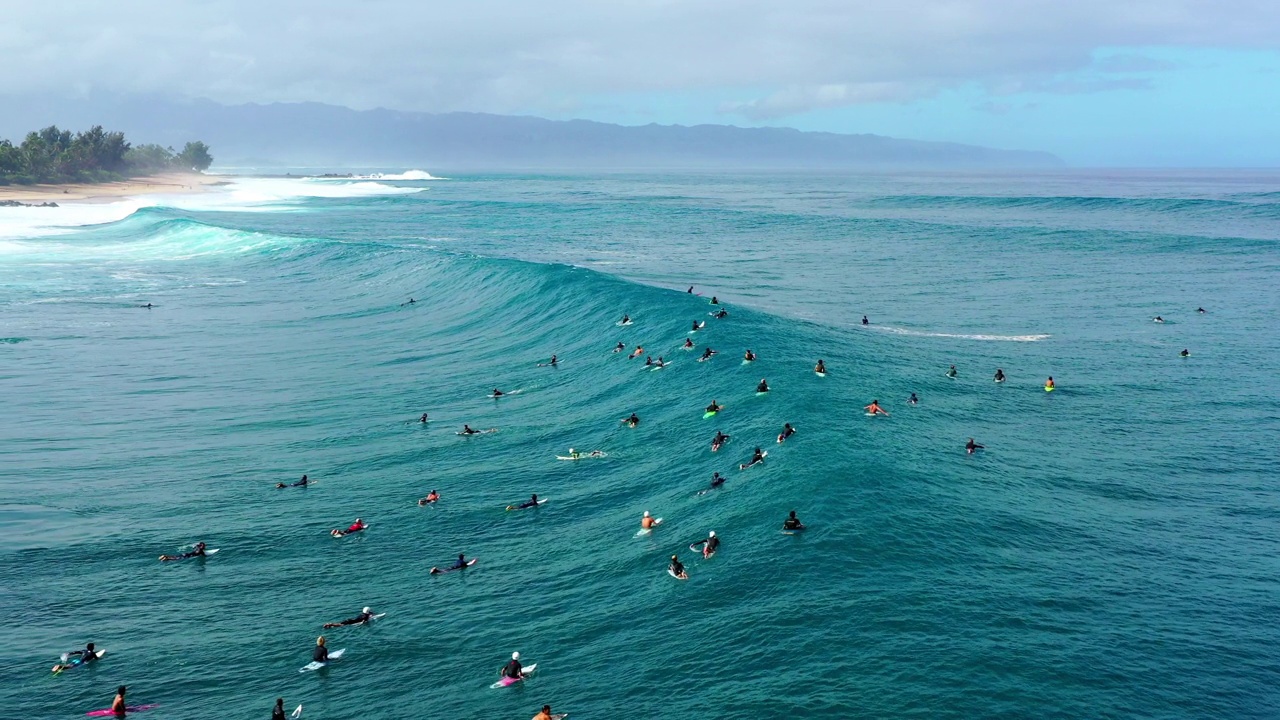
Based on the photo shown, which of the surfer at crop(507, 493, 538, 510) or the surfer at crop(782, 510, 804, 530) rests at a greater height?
the surfer at crop(782, 510, 804, 530)

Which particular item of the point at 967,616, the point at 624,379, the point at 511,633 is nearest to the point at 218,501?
the point at 511,633

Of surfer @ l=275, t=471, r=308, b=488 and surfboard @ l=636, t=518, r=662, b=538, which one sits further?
surfer @ l=275, t=471, r=308, b=488

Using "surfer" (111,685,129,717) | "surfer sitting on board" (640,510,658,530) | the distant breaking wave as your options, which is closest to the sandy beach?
the distant breaking wave

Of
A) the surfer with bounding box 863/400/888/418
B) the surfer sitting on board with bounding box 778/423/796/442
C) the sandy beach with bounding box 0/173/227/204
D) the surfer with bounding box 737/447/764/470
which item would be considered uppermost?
the sandy beach with bounding box 0/173/227/204

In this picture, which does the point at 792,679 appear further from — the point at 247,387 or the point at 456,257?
the point at 456,257

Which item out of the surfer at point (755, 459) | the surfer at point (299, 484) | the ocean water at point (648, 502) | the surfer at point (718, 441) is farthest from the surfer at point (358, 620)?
the surfer at point (718, 441)

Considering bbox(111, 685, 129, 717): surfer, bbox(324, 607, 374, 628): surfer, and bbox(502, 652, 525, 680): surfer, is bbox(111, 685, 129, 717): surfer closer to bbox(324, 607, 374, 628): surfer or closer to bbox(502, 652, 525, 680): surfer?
bbox(324, 607, 374, 628): surfer
